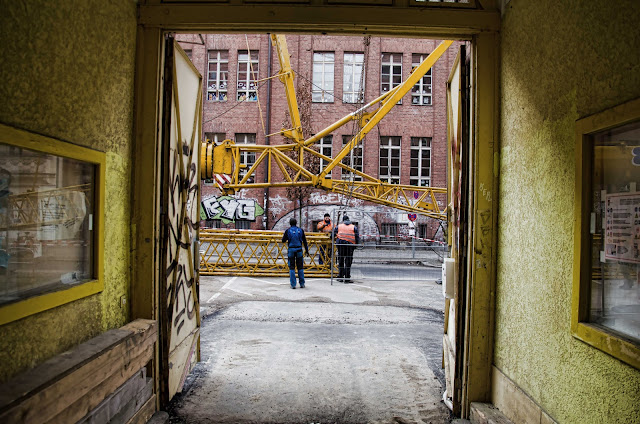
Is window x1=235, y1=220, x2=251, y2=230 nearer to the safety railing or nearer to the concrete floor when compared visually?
the safety railing

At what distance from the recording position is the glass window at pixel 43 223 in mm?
2441

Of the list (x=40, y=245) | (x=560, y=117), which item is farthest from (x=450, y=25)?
(x=40, y=245)

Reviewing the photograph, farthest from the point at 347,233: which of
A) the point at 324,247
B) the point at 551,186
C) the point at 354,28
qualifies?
the point at 551,186

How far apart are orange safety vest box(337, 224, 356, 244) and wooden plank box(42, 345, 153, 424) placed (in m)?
8.99

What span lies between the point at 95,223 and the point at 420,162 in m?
19.3

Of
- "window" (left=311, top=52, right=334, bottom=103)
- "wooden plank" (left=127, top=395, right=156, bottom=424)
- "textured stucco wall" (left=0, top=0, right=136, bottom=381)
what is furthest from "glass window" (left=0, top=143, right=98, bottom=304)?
"window" (left=311, top=52, right=334, bottom=103)

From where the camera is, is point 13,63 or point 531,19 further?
point 531,19

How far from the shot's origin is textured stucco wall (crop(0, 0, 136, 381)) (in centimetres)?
238

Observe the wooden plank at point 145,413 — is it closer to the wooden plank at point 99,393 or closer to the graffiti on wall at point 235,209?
the wooden plank at point 99,393

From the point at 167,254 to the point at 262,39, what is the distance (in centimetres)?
1878

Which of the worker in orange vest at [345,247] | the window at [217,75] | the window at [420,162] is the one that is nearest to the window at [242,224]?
the window at [217,75]

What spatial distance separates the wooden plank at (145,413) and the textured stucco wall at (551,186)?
10.0 ft

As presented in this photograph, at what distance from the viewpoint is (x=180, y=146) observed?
4.64 m

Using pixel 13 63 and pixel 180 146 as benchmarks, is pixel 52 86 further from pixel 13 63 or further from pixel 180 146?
pixel 180 146
